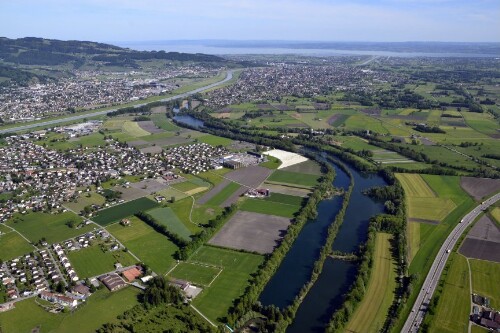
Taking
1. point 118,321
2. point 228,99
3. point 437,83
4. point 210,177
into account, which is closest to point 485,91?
point 437,83

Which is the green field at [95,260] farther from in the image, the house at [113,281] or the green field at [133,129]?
the green field at [133,129]

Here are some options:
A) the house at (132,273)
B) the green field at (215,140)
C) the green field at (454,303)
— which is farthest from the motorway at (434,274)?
the green field at (215,140)

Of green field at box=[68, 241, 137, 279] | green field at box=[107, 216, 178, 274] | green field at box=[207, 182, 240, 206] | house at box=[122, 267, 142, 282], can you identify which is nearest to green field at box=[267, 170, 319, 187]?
green field at box=[207, 182, 240, 206]

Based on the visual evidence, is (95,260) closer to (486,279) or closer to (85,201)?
(85,201)

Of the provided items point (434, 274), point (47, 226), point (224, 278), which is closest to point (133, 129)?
point (47, 226)

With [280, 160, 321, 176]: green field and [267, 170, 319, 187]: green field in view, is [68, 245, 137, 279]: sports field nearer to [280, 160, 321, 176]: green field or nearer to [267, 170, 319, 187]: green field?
[267, 170, 319, 187]: green field

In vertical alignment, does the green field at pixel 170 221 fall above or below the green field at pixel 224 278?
above
